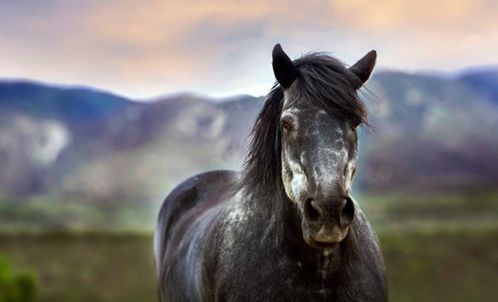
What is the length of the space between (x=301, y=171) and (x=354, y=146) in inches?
13.3

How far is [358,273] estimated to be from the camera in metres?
4.55

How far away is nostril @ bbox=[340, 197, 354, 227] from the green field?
2918cm

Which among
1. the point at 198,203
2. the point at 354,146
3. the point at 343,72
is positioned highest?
the point at 343,72

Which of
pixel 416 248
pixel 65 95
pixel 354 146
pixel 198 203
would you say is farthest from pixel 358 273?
pixel 416 248

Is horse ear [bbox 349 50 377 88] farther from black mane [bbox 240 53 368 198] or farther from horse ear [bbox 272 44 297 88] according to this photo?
horse ear [bbox 272 44 297 88]

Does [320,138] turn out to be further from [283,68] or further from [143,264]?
[143,264]

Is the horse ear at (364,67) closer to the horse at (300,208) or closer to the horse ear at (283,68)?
the horse at (300,208)

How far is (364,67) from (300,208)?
43.1 inches

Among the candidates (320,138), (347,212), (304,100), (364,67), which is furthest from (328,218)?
(364,67)

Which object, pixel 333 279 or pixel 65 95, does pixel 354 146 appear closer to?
pixel 333 279

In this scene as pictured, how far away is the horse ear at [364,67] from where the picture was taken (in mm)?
4664

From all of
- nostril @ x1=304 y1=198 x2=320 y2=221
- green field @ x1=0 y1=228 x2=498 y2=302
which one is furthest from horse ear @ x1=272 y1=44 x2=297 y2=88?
green field @ x1=0 y1=228 x2=498 y2=302

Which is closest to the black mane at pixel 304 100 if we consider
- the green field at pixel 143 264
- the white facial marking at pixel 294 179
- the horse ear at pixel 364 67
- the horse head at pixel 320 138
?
the horse head at pixel 320 138

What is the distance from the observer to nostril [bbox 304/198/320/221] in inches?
152
